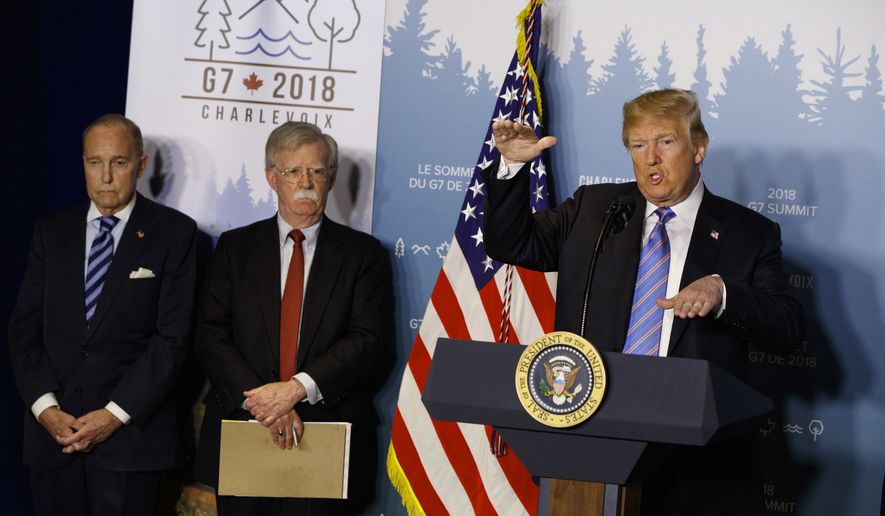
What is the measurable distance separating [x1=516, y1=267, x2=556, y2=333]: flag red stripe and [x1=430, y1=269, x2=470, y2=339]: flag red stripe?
0.28 metres

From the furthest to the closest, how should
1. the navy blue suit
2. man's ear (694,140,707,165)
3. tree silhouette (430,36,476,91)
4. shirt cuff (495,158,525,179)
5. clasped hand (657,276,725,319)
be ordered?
tree silhouette (430,36,476,91), the navy blue suit, man's ear (694,140,707,165), shirt cuff (495,158,525,179), clasped hand (657,276,725,319)

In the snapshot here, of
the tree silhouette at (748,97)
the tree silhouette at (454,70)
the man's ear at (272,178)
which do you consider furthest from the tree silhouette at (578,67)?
the man's ear at (272,178)

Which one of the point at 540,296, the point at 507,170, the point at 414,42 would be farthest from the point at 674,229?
the point at 414,42

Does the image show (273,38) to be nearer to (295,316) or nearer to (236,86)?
(236,86)

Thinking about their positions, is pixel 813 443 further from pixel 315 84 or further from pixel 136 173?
pixel 136 173

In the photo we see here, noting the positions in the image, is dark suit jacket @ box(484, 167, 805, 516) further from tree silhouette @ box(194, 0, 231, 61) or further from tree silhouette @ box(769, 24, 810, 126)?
tree silhouette @ box(194, 0, 231, 61)

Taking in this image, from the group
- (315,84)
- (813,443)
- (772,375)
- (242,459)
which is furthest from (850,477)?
(315,84)

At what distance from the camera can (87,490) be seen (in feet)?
12.5

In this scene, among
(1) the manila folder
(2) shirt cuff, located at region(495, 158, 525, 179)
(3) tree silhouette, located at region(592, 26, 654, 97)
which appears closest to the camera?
(2) shirt cuff, located at region(495, 158, 525, 179)

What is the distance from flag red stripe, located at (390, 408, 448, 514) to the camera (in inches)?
161

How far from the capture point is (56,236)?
13.0ft

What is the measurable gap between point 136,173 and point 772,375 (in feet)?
8.73

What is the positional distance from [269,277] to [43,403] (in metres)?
0.93

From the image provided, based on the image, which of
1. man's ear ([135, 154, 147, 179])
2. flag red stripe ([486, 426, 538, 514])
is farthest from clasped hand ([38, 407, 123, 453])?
flag red stripe ([486, 426, 538, 514])
